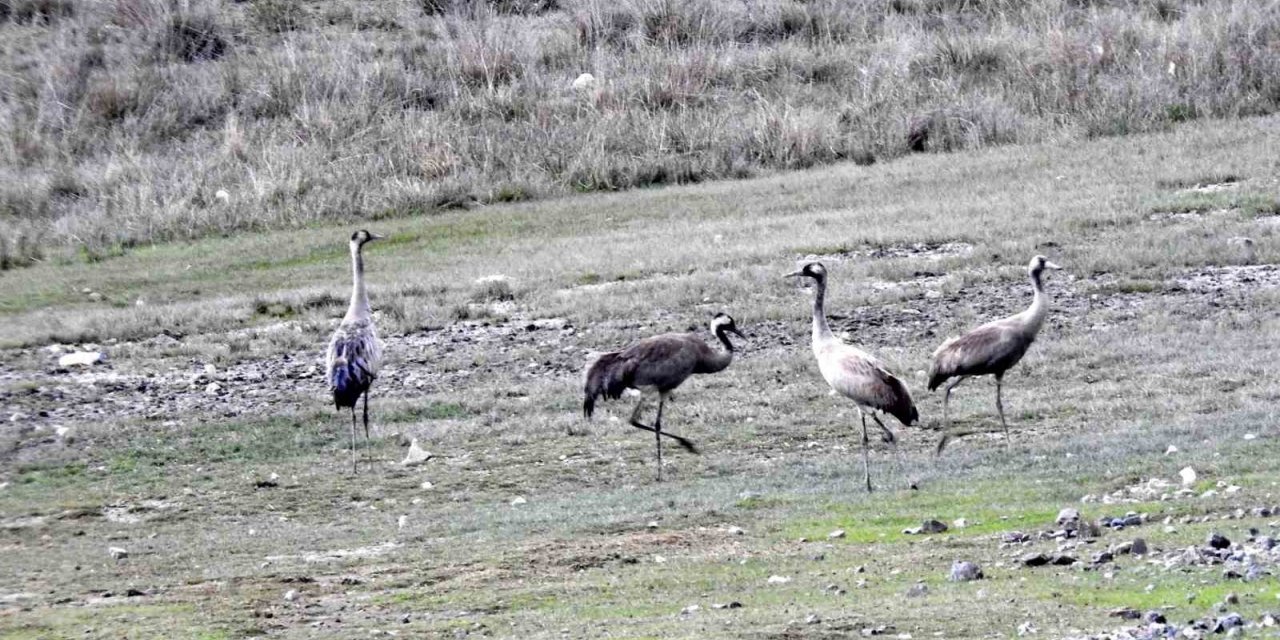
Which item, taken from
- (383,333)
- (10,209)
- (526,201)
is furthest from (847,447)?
(10,209)

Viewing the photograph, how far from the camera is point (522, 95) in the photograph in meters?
33.0

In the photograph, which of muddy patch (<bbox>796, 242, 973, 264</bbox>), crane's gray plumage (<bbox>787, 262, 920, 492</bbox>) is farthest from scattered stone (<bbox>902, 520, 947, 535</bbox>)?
muddy patch (<bbox>796, 242, 973, 264</bbox>)

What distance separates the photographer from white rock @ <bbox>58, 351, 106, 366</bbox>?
2152cm

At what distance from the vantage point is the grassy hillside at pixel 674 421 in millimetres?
11195

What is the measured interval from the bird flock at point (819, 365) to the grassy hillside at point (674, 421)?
42cm

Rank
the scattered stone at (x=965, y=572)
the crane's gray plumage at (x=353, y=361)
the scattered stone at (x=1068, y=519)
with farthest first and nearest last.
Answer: the crane's gray plumage at (x=353, y=361) → the scattered stone at (x=1068, y=519) → the scattered stone at (x=965, y=572)

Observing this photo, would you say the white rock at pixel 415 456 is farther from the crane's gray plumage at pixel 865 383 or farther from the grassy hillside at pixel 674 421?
the crane's gray plumage at pixel 865 383

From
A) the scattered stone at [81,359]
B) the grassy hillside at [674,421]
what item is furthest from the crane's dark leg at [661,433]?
the scattered stone at [81,359]

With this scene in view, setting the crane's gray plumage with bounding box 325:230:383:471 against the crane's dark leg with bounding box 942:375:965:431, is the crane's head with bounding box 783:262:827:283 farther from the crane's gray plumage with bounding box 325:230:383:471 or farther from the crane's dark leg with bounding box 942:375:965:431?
the crane's gray plumage with bounding box 325:230:383:471

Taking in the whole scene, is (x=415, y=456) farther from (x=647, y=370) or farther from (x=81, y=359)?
(x=81, y=359)

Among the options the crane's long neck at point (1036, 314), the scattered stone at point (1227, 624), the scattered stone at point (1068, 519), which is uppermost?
the scattered stone at point (1227, 624)

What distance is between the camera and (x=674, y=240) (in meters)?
26.2

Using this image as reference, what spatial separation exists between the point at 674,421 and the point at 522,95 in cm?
1630

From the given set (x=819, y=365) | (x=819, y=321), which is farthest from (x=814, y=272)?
(x=819, y=365)
